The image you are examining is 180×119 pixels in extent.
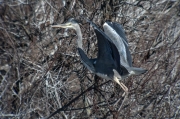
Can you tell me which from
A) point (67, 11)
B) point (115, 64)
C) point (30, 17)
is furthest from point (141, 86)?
point (30, 17)

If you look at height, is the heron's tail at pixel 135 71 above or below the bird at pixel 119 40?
below

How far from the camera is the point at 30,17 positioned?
20.6ft

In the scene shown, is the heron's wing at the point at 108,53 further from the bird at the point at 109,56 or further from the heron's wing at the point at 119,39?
the heron's wing at the point at 119,39

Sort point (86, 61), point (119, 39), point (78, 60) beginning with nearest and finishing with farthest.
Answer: point (86, 61)
point (119, 39)
point (78, 60)

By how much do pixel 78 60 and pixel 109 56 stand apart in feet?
2.81

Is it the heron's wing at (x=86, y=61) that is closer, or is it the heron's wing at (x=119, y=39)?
the heron's wing at (x=86, y=61)

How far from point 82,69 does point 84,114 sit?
25.2 inches

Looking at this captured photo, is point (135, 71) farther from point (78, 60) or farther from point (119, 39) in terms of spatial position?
point (78, 60)

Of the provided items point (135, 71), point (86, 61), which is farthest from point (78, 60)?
point (135, 71)

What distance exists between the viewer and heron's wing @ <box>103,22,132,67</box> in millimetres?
4969

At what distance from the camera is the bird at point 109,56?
15.8 feet

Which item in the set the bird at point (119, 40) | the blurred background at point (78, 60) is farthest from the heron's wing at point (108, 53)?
the blurred background at point (78, 60)

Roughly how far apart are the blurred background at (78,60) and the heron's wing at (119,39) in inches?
9.7

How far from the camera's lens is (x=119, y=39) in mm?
5055
